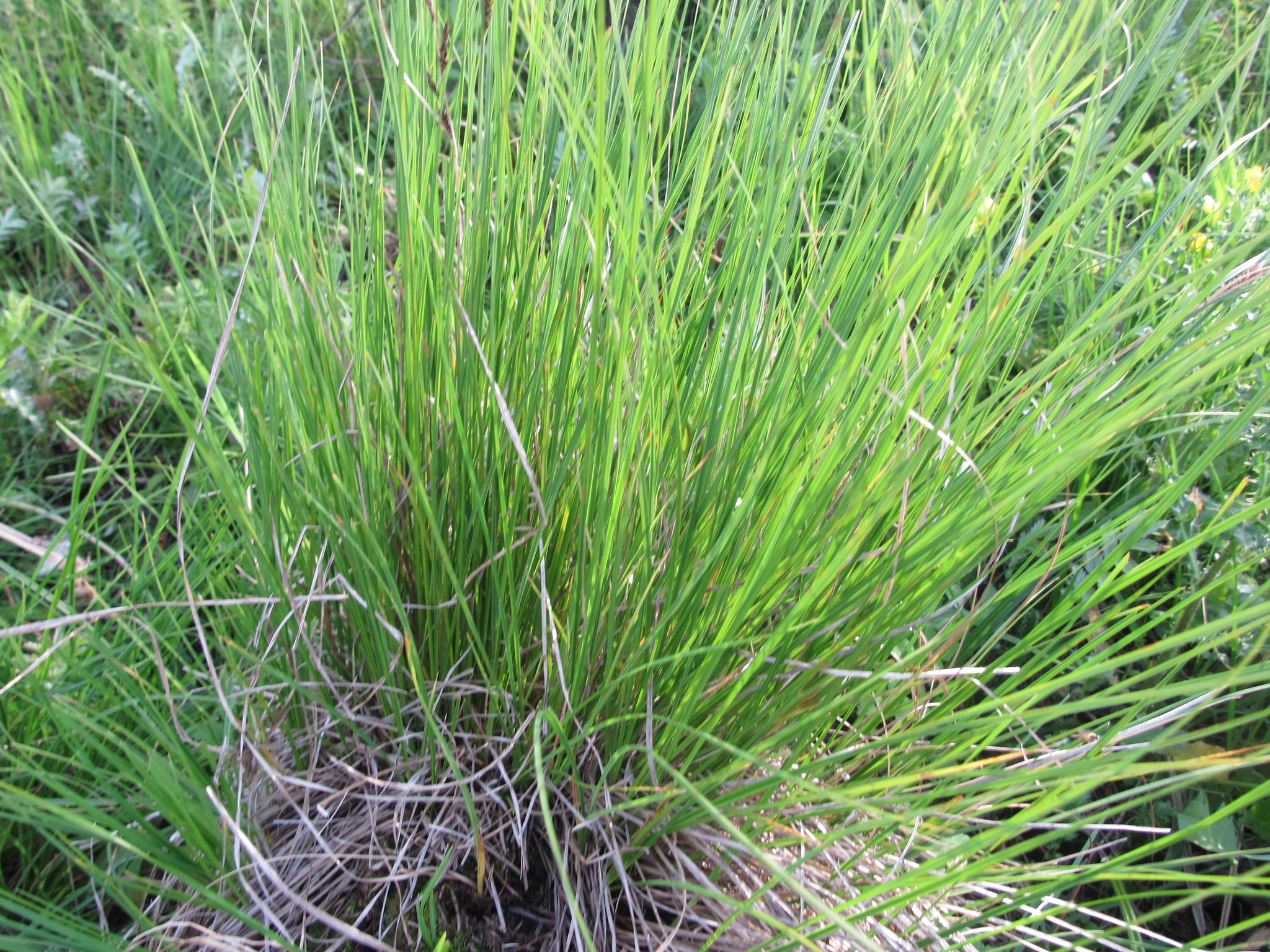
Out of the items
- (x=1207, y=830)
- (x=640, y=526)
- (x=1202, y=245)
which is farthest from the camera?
(x=1202, y=245)

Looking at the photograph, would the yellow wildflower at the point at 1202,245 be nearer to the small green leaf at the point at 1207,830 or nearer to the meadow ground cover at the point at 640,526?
the meadow ground cover at the point at 640,526

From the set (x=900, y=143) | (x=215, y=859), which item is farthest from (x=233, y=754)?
(x=900, y=143)

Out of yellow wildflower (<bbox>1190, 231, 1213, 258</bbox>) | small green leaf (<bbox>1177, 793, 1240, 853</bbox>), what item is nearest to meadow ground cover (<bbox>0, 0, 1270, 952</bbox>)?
small green leaf (<bbox>1177, 793, 1240, 853</bbox>)

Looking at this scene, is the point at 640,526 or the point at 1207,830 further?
the point at 1207,830

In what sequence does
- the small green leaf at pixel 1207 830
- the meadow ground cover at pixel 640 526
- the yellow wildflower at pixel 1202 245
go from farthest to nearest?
the yellow wildflower at pixel 1202 245, the small green leaf at pixel 1207 830, the meadow ground cover at pixel 640 526

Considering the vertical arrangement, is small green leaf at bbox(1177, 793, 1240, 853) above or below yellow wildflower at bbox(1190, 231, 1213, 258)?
below

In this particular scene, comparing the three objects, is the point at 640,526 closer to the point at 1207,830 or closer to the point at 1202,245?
the point at 1207,830

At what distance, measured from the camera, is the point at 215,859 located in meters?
0.76

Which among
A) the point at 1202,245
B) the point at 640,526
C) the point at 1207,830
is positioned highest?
the point at 1202,245

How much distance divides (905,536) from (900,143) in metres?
0.34

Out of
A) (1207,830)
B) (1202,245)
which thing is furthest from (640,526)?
(1202,245)

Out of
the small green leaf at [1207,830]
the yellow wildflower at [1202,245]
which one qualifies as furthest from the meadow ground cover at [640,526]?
the yellow wildflower at [1202,245]

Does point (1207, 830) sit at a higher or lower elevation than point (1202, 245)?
lower

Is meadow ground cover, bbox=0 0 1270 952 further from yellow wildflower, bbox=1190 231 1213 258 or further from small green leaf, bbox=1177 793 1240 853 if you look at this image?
yellow wildflower, bbox=1190 231 1213 258
